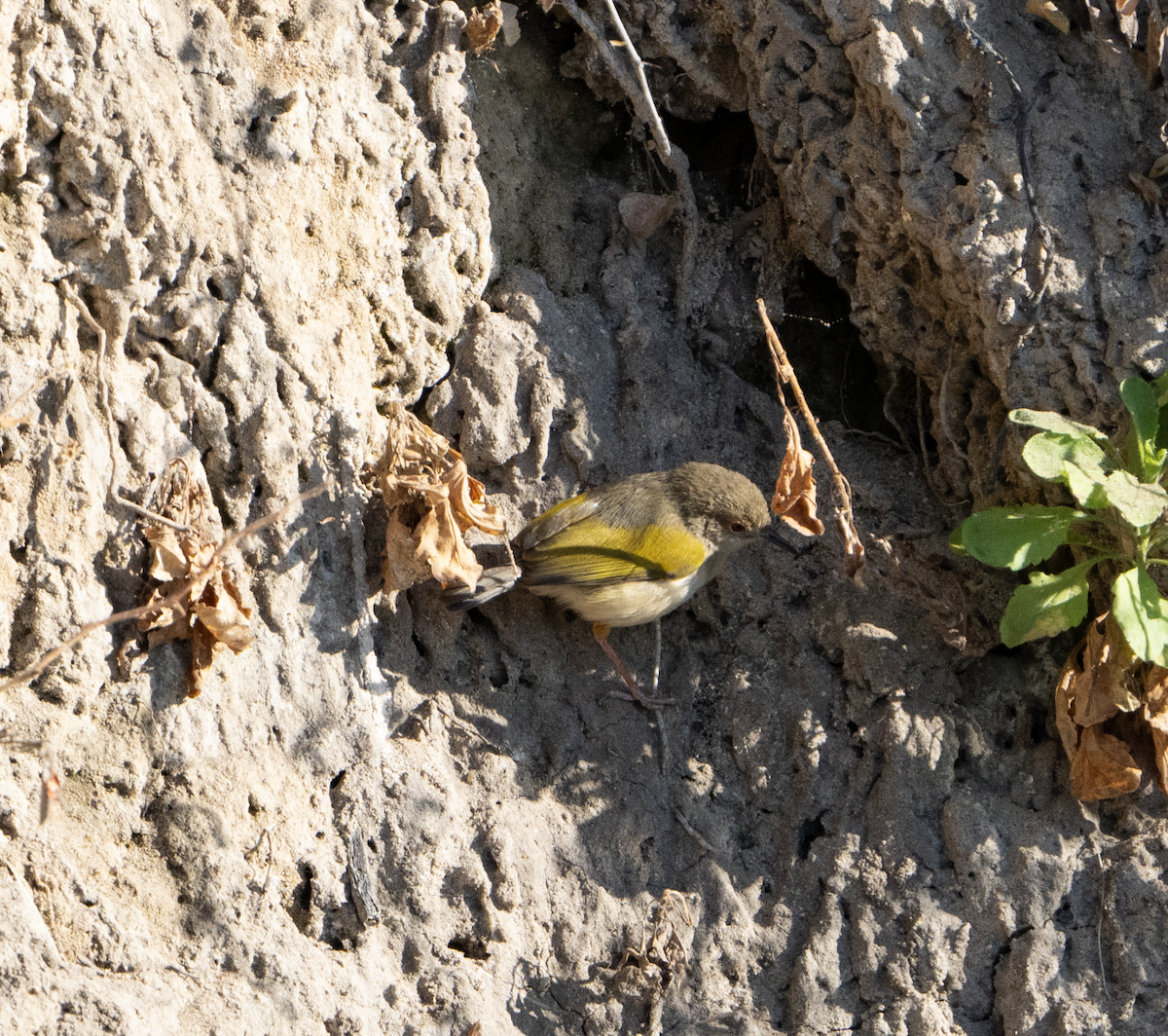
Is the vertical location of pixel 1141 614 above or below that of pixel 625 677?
above

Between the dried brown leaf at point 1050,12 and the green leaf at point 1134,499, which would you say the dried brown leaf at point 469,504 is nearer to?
the green leaf at point 1134,499

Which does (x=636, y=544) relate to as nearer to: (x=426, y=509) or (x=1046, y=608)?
(x=426, y=509)

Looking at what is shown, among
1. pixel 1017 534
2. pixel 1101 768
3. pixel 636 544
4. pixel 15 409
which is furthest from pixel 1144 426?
pixel 15 409

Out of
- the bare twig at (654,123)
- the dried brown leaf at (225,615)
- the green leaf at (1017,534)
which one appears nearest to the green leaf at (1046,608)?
the green leaf at (1017,534)

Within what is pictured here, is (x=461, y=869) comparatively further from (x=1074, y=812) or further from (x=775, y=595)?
(x=1074, y=812)

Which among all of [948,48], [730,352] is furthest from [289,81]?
[948,48]

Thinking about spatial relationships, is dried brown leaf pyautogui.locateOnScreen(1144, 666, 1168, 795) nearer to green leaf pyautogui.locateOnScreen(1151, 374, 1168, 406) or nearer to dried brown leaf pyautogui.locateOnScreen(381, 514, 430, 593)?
green leaf pyautogui.locateOnScreen(1151, 374, 1168, 406)
